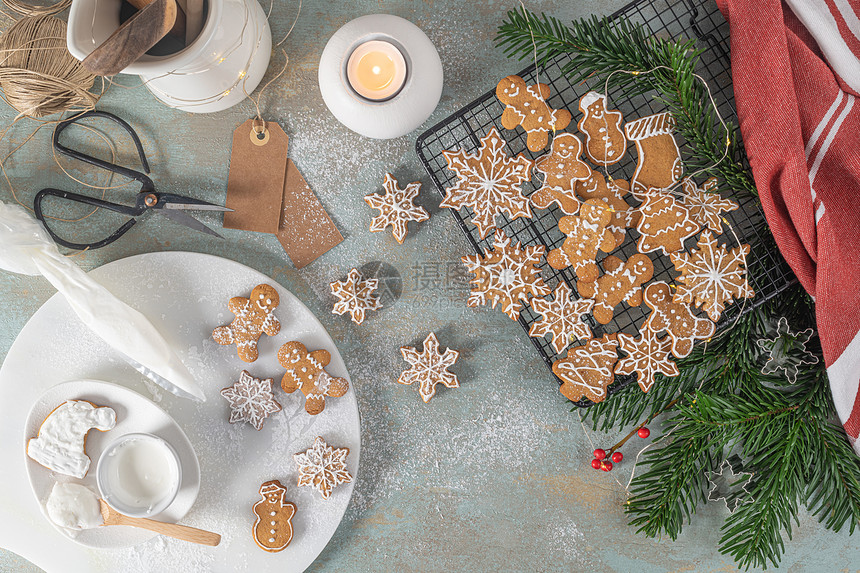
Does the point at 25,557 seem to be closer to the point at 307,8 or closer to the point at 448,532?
the point at 448,532

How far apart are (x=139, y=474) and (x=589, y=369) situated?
910mm

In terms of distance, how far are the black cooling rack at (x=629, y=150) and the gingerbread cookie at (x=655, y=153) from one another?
71 millimetres

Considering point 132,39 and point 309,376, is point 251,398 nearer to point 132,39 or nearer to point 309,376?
point 309,376

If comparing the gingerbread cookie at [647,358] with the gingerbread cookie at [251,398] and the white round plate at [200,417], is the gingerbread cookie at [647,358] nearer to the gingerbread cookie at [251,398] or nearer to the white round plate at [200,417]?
the white round plate at [200,417]

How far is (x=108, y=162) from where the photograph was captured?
3.82 ft

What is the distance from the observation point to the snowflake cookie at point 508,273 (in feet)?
3.57

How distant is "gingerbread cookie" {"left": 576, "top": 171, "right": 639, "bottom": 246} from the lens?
1.05 m

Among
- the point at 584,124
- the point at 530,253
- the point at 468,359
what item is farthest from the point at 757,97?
the point at 468,359

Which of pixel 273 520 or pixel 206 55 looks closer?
pixel 206 55

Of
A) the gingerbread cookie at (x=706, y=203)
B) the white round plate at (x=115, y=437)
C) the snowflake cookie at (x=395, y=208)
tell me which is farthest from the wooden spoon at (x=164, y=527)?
the gingerbread cookie at (x=706, y=203)

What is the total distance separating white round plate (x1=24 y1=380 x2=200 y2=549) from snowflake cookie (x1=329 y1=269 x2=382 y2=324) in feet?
1.32

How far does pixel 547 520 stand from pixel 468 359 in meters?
0.39

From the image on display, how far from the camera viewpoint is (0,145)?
1.18m

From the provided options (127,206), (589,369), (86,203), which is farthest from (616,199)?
(86,203)
